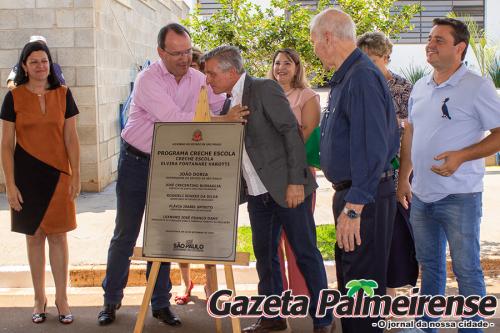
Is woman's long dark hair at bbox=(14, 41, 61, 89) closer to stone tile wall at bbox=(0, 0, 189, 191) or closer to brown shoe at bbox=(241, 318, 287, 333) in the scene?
brown shoe at bbox=(241, 318, 287, 333)

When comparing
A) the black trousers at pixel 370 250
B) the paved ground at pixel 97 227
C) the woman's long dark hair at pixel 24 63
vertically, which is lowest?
the paved ground at pixel 97 227

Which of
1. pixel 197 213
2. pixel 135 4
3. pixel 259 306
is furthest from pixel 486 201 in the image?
pixel 135 4

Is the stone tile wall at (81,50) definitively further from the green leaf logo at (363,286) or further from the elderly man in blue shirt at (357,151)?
the green leaf logo at (363,286)

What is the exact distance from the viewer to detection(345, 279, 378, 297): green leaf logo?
3844mm

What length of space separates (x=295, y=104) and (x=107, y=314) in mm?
2230

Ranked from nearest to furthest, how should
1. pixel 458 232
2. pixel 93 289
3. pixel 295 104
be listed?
pixel 458 232 < pixel 295 104 < pixel 93 289

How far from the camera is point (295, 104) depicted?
219 inches

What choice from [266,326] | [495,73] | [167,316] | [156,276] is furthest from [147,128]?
[495,73]

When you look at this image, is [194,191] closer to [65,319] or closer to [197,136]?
[197,136]

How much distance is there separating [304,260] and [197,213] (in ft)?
2.81

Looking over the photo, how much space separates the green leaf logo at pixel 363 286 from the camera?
3.84m

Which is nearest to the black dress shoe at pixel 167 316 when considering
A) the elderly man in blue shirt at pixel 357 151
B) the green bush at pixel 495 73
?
the elderly man in blue shirt at pixel 357 151

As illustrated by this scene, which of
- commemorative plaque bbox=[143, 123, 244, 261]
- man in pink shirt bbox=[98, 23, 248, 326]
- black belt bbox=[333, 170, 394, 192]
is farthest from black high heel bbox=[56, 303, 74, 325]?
black belt bbox=[333, 170, 394, 192]

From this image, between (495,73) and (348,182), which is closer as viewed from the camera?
(348,182)
